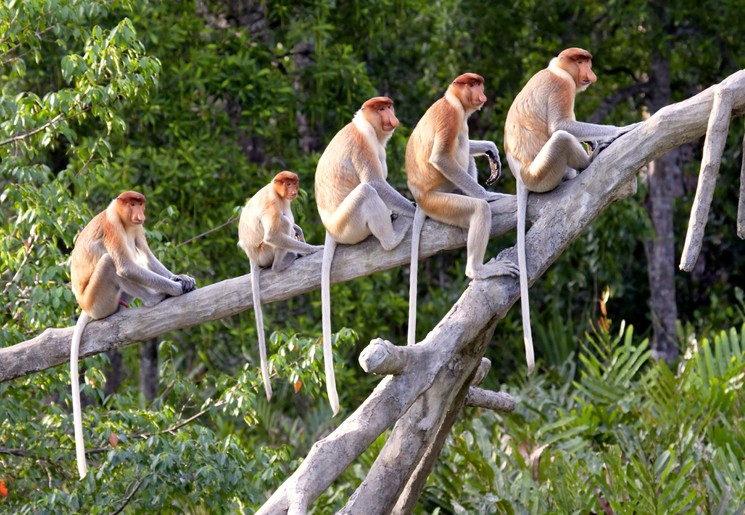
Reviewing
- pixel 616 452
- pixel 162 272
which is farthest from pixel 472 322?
pixel 616 452

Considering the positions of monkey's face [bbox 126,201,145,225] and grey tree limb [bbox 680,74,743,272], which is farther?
monkey's face [bbox 126,201,145,225]

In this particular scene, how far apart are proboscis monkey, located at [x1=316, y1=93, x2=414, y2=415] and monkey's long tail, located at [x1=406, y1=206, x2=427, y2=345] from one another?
60mm

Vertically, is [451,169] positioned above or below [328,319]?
above

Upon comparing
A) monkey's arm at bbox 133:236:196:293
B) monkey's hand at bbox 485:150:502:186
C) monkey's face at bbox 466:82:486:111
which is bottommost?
A: monkey's arm at bbox 133:236:196:293

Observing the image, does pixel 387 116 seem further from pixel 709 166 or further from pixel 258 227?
pixel 709 166

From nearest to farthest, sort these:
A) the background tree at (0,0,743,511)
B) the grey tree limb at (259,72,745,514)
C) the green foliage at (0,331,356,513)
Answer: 1. the grey tree limb at (259,72,745,514)
2. the green foliage at (0,331,356,513)
3. the background tree at (0,0,743,511)

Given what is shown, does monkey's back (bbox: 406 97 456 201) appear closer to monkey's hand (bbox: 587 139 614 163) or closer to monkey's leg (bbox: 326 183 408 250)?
monkey's leg (bbox: 326 183 408 250)

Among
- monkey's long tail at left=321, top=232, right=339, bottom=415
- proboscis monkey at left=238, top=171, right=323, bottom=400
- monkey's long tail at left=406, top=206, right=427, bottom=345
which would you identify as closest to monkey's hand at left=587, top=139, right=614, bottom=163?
monkey's long tail at left=406, top=206, right=427, bottom=345

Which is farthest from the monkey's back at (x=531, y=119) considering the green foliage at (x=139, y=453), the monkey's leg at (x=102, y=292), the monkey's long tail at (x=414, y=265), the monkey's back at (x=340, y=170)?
the monkey's leg at (x=102, y=292)

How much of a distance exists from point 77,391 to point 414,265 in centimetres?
119

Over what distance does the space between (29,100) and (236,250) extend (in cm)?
222

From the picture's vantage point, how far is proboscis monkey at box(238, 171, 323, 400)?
3.97 metres

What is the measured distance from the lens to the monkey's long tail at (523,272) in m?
3.33

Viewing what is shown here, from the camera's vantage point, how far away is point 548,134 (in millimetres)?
3727
